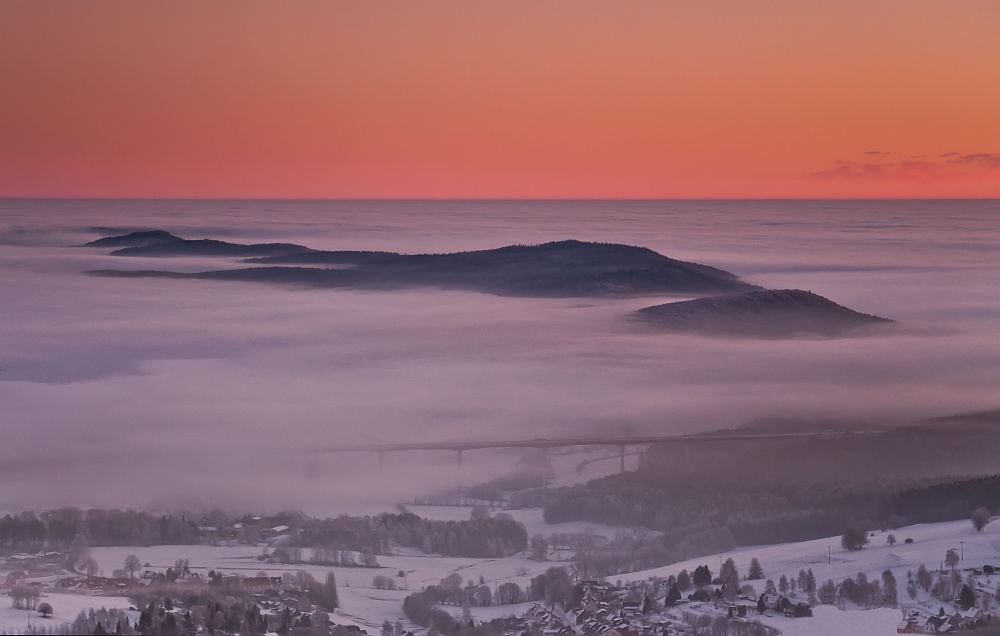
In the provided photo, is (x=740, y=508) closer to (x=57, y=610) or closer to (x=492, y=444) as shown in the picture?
(x=492, y=444)

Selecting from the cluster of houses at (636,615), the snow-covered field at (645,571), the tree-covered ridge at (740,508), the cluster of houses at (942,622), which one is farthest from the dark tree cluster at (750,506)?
the cluster of houses at (942,622)

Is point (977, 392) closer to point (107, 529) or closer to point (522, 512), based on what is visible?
point (522, 512)

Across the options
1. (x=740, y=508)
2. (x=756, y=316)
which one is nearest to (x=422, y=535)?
(x=740, y=508)

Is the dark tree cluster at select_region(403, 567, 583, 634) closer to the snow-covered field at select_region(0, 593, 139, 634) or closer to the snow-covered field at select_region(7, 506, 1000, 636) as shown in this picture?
the snow-covered field at select_region(7, 506, 1000, 636)

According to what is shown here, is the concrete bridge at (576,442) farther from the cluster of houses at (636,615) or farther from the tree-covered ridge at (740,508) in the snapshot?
the cluster of houses at (636,615)

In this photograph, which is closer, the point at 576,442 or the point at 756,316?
the point at 576,442

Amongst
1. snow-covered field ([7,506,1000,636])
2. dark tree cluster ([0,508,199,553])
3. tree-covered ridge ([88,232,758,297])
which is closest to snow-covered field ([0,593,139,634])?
snow-covered field ([7,506,1000,636])
